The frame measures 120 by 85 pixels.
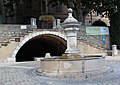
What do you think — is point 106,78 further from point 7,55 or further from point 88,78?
point 7,55

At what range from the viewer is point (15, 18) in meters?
37.7

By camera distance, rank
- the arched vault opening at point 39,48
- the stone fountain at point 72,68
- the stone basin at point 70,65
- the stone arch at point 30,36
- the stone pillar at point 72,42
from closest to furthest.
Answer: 1. the stone fountain at point 72,68
2. the stone basin at point 70,65
3. the stone pillar at point 72,42
4. the stone arch at point 30,36
5. the arched vault opening at point 39,48

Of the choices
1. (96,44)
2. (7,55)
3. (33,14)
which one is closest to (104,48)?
(96,44)

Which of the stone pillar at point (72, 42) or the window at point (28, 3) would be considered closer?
the stone pillar at point (72, 42)

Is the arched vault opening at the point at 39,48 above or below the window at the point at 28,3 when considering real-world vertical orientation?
below

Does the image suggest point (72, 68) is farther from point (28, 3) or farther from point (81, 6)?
point (28, 3)

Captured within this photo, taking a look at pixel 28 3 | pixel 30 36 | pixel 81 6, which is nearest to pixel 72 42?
pixel 30 36

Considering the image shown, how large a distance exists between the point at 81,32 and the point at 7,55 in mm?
8227

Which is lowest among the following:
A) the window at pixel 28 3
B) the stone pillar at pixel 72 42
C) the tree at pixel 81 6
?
the stone pillar at pixel 72 42

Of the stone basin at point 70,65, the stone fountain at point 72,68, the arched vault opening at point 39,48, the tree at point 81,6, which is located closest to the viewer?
the stone fountain at point 72,68

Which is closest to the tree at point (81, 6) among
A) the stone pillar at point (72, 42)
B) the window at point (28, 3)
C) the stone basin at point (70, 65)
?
the window at point (28, 3)

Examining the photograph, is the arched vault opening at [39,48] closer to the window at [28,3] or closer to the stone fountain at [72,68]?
the window at [28,3]

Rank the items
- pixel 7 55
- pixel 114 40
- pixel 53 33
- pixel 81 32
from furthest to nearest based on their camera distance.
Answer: pixel 114 40
pixel 81 32
pixel 53 33
pixel 7 55

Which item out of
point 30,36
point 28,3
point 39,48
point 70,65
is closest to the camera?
Answer: point 70,65
